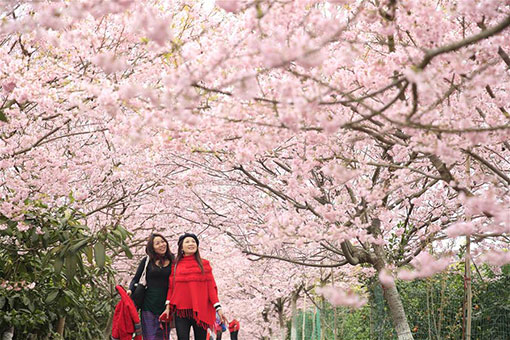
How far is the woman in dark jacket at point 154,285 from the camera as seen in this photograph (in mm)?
6316

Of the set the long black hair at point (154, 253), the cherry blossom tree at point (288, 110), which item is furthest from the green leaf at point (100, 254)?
the cherry blossom tree at point (288, 110)

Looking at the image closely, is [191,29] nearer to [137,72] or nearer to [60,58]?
[137,72]

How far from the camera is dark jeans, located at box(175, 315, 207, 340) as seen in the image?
6.21 metres

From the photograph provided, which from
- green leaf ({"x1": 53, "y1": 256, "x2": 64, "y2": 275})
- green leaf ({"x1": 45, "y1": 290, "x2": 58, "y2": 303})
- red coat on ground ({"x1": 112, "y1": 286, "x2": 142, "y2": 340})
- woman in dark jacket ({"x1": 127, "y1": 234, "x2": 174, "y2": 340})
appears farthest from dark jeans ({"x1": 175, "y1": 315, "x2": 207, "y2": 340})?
green leaf ({"x1": 53, "y1": 256, "x2": 64, "y2": 275})

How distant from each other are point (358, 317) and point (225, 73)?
930cm

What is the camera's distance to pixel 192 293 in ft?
20.4

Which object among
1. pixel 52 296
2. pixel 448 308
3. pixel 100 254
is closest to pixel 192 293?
pixel 100 254

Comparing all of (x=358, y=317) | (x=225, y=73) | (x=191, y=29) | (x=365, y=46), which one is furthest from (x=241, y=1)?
(x=358, y=317)

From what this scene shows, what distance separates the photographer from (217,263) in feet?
60.3

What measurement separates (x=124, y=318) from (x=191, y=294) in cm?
72

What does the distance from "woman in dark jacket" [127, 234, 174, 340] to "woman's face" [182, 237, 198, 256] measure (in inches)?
8.0

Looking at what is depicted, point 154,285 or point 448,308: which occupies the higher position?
point 154,285

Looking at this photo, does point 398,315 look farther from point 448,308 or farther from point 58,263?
point 58,263

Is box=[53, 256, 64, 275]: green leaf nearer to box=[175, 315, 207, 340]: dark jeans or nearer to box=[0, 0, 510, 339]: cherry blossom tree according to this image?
box=[0, 0, 510, 339]: cherry blossom tree
